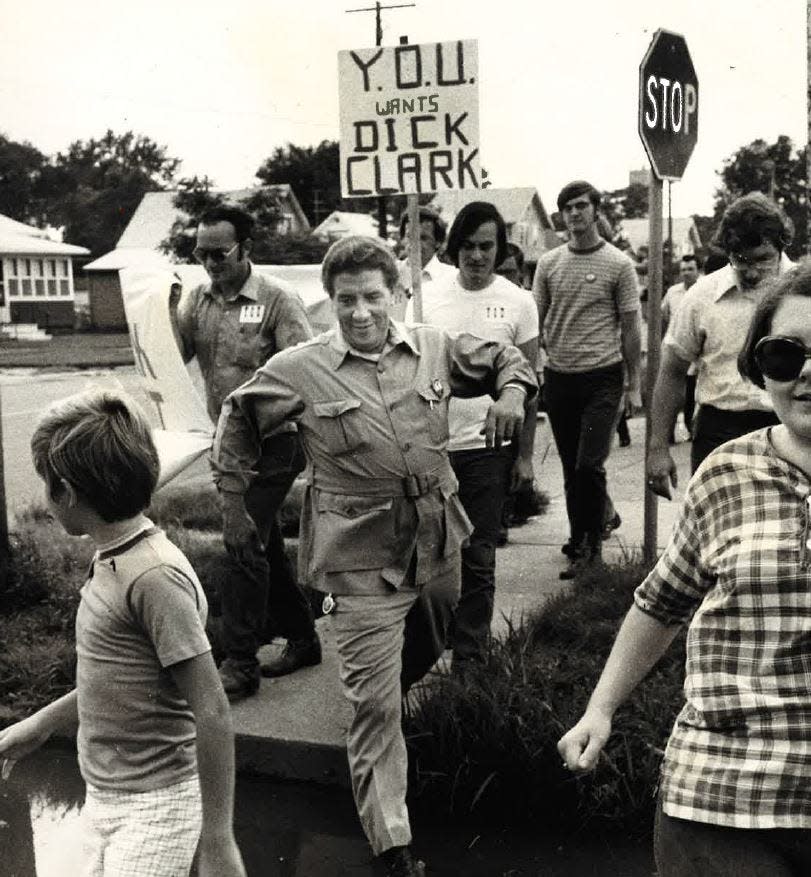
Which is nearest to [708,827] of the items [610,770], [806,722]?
[806,722]

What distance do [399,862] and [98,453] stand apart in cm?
190

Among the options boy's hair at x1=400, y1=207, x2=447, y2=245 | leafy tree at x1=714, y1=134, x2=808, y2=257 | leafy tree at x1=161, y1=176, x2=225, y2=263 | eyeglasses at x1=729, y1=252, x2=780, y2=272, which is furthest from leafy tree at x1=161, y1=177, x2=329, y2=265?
eyeglasses at x1=729, y1=252, x2=780, y2=272

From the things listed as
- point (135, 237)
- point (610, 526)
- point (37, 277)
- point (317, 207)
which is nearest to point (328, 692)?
point (610, 526)

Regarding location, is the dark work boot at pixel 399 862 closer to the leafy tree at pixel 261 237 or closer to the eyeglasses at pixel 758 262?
the eyeglasses at pixel 758 262

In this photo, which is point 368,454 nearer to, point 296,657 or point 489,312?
point 296,657

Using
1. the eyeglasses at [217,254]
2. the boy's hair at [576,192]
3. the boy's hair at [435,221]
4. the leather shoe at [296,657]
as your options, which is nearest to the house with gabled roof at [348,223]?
the boy's hair at [435,221]

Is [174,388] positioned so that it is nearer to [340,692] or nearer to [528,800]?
[340,692]

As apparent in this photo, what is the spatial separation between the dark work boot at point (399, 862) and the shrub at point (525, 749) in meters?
0.47

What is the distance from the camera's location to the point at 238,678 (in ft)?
18.2

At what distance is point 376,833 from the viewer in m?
4.09

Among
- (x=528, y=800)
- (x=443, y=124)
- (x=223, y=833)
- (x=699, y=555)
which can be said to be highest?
(x=443, y=124)

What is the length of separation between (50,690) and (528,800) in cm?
227

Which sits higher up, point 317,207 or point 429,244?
point 317,207

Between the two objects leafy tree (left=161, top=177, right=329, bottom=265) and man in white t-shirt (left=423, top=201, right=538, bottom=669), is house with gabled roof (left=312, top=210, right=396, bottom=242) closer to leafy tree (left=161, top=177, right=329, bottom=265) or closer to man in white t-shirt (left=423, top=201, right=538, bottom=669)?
leafy tree (left=161, top=177, right=329, bottom=265)
